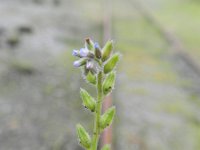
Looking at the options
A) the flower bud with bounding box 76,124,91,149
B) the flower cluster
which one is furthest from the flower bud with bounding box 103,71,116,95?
the flower bud with bounding box 76,124,91,149

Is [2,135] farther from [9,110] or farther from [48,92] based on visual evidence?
[48,92]

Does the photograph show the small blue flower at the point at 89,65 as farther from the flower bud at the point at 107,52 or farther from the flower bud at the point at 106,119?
the flower bud at the point at 106,119

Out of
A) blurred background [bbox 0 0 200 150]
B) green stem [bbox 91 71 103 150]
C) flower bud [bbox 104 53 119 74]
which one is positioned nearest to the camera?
green stem [bbox 91 71 103 150]

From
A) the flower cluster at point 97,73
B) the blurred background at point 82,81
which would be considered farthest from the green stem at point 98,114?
the blurred background at point 82,81

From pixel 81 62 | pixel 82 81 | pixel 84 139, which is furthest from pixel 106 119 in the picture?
pixel 82 81

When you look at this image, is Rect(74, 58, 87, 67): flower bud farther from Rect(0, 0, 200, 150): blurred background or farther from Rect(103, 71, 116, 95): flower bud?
Rect(0, 0, 200, 150): blurred background

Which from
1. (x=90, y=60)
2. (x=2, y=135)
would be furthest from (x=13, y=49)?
(x=90, y=60)

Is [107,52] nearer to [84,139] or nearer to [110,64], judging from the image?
[110,64]
